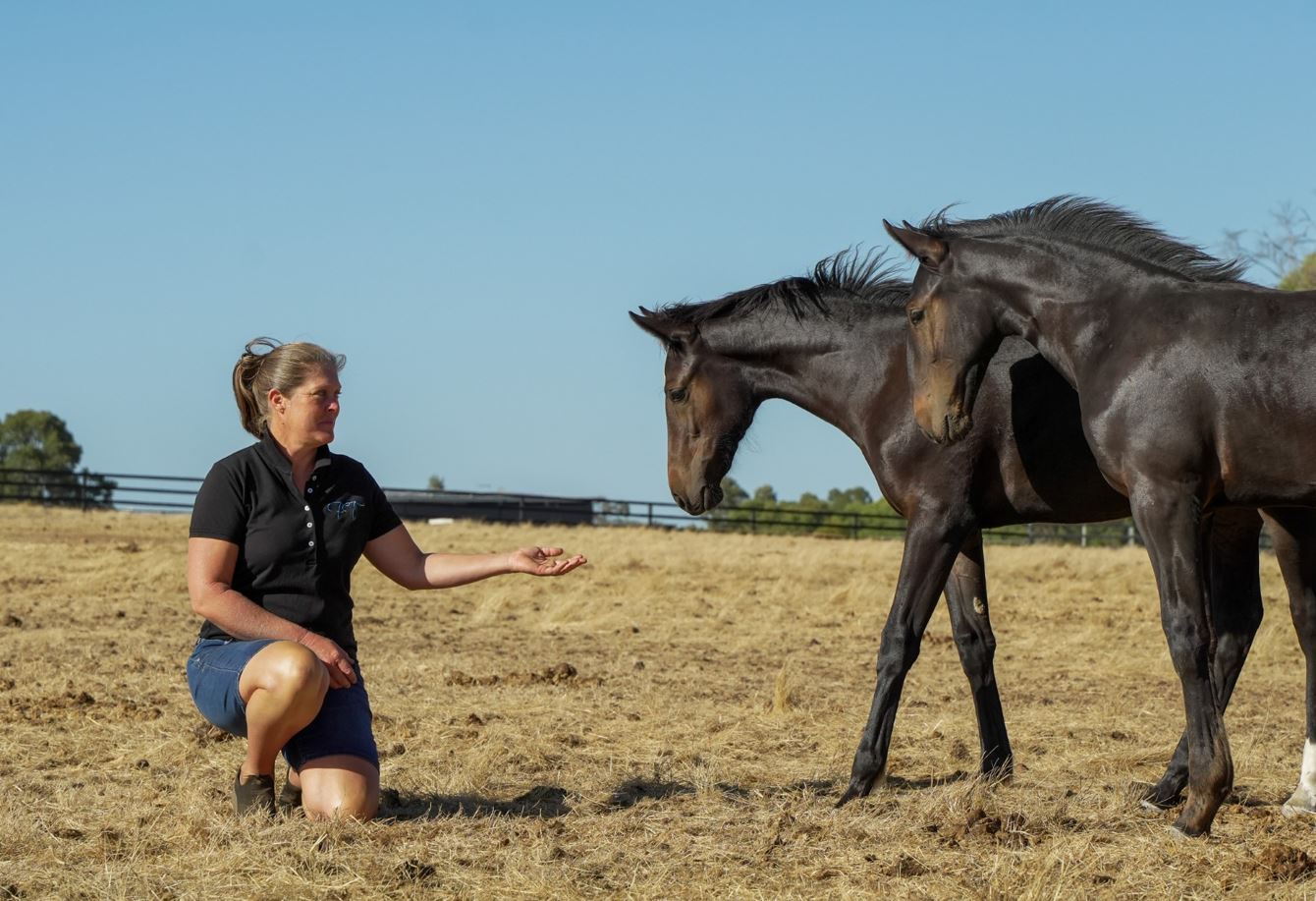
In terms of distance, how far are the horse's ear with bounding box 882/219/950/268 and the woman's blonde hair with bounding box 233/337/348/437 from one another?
229cm

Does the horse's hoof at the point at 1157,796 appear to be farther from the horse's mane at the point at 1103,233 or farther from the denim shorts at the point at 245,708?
the denim shorts at the point at 245,708

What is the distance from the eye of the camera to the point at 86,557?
16625 mm

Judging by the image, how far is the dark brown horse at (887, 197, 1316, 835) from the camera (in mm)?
4789

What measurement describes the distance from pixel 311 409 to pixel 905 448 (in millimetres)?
2569

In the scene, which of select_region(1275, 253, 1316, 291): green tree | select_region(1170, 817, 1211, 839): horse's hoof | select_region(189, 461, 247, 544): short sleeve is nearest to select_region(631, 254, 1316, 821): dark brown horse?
select_region(1170, 817, 1211, 839): horse's hoof

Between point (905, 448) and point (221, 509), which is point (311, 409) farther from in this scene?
point (905, 448)

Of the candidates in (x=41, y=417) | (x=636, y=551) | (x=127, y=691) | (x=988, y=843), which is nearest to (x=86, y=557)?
(x=636, y=551)

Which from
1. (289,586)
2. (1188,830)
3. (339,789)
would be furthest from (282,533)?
(1188,830)

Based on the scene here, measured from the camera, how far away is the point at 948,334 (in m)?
5.68

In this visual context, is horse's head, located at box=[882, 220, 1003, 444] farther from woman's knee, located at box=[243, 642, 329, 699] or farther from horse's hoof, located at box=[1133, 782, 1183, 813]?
woman's knee, located at box=[243, 642, 329, 699]

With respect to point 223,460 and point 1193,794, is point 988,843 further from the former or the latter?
point 223,460

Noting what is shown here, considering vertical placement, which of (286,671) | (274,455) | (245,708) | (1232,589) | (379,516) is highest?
(274,455)

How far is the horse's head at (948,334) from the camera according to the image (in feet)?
18.5

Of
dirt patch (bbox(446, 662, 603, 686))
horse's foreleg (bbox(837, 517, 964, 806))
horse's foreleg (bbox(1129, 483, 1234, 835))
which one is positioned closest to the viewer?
horse's foreleg (bbox(1129, 483, 1234, 835))
